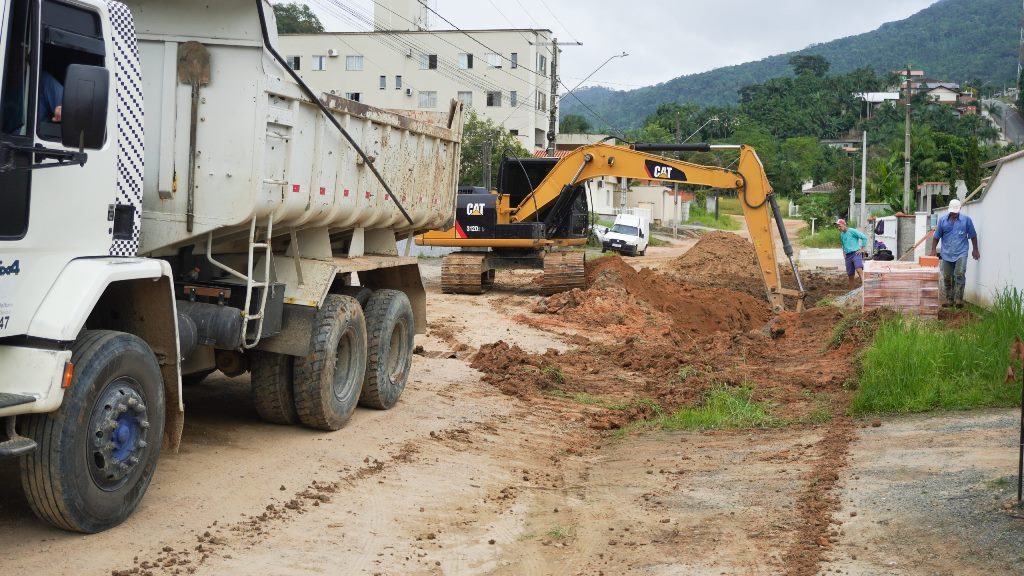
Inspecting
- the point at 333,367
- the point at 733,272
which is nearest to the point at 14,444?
the point at 333,367

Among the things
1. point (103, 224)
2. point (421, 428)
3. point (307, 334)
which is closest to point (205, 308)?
point (307, 334)

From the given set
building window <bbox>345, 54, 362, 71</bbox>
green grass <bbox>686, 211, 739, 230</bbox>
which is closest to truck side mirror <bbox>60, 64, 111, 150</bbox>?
building window <bbox>345, 54, 362, 71</bbox>

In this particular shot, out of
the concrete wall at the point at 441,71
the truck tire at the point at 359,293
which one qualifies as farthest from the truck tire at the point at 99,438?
the concrete wall at the point at 441,71

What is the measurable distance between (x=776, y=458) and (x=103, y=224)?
17.1ft

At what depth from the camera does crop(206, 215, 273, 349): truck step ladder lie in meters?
7.61

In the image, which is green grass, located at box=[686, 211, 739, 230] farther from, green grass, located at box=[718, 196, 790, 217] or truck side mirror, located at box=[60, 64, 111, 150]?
truck side mirror, located at box=[60, 64, 111, 150]

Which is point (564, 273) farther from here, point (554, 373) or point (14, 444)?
point (14, 444)

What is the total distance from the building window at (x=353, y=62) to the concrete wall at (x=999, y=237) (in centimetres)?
5461

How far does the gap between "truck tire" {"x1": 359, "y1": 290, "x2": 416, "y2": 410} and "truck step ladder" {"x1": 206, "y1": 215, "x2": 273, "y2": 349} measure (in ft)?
6.24

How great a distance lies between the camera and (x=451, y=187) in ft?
38.5

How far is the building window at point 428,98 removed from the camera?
67938 mm

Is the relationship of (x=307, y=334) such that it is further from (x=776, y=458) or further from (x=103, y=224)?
→ (x=776, y=458)

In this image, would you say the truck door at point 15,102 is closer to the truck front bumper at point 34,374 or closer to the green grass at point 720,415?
the truck front bumper at point 34,374

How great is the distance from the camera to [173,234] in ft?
Result: 24.1
